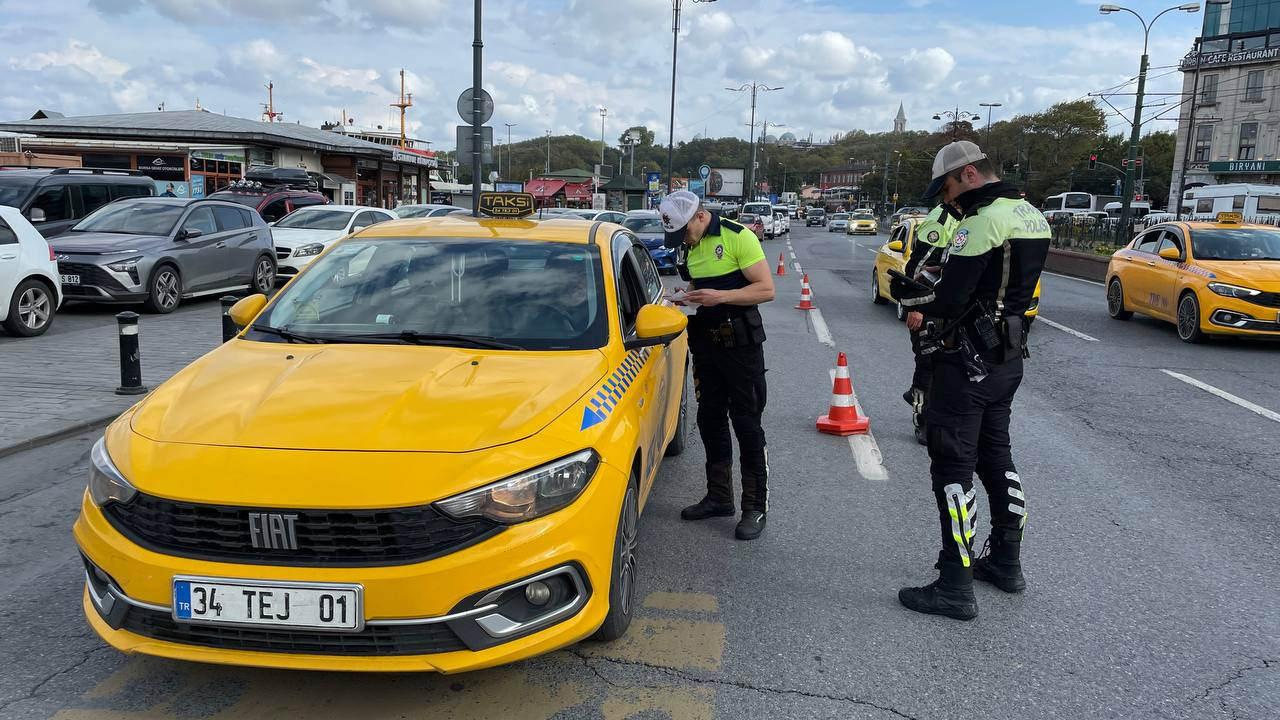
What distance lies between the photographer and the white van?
4156 cm

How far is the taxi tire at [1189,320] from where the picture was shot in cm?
1197

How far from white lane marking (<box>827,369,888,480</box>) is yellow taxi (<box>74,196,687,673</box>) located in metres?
2.75

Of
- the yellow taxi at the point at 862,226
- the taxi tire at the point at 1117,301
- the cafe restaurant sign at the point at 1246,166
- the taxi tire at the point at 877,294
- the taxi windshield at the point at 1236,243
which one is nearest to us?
the taxi windshield at the point at 1236,243

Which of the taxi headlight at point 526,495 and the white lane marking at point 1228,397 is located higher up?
the taxi headlight at point 526,495

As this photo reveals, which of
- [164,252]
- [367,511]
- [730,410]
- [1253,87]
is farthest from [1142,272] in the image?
[1253,87]

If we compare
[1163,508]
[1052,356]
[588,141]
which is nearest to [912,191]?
[588,141]

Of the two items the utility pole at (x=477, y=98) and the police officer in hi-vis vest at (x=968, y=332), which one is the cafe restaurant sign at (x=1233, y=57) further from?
the police officer in hi-vis vest at (x=968, y=332)

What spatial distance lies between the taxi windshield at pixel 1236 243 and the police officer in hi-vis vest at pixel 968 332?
10311 mm

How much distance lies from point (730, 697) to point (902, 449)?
385 cm

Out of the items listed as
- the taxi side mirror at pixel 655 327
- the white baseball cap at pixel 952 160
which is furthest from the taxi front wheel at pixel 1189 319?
the taxi side mirror at pixel 655 327

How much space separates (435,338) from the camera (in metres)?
3.97

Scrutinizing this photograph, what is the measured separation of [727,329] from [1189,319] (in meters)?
9.91

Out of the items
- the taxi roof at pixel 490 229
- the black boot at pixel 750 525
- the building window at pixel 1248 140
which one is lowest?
the black boot at pixel 750 525

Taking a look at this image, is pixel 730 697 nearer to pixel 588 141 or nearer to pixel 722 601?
pixel 722 601
